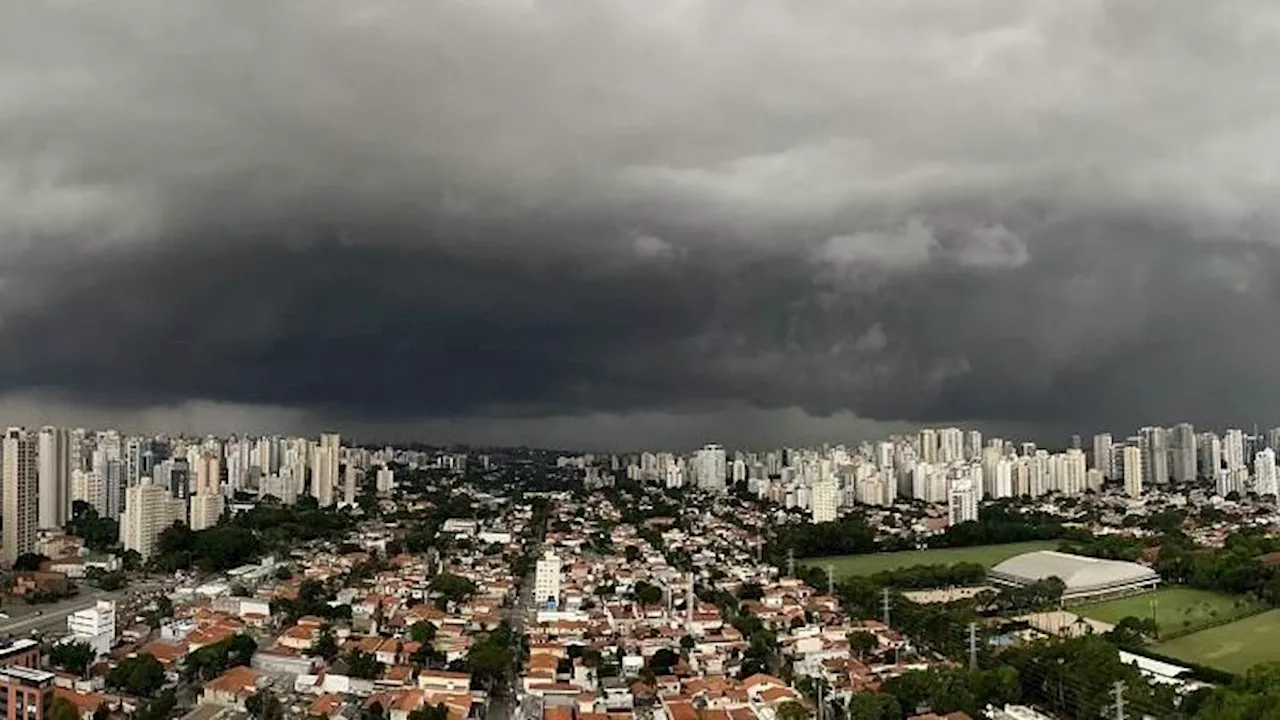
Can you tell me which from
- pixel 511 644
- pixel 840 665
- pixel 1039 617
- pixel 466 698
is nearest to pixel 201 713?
pixel 466 698

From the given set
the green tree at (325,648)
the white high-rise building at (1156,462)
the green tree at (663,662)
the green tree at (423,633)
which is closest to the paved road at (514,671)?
the green tree at (423,633)

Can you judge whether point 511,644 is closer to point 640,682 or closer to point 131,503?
point 640,682

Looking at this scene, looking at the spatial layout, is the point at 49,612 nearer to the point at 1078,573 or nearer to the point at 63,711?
the point at 63,711

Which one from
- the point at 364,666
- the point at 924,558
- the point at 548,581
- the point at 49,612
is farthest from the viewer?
the point at 924,558

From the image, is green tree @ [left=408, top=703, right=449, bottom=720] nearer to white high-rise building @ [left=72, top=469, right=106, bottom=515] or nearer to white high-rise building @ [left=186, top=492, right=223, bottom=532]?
white high-rise building @ [left=186, top=492, right=223, bottom=532]

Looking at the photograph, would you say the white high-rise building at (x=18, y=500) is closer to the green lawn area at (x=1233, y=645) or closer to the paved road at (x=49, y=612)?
the paved road at (x=49, y=612)

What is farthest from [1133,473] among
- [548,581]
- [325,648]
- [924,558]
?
[325,648]
